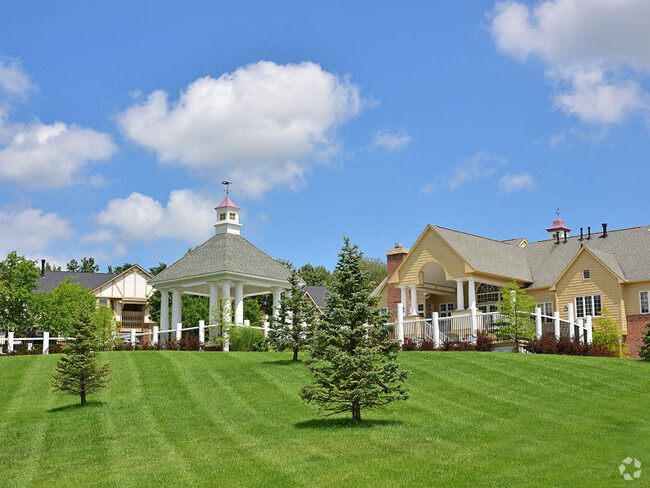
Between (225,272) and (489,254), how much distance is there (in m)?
A: 14.1

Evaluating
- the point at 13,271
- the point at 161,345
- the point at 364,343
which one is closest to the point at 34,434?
the point at 364,343

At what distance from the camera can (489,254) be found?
129 feet

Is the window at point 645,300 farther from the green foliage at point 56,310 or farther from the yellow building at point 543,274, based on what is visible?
the green foliage at point 56,310

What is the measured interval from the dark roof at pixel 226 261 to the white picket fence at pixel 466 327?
8.60 m

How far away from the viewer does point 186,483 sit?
11.5 meters

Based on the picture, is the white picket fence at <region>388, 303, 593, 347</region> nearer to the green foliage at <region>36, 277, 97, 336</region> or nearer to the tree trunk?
the tree trunk

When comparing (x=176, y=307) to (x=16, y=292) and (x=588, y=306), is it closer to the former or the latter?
(x=16, y=292)

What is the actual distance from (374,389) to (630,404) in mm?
7185

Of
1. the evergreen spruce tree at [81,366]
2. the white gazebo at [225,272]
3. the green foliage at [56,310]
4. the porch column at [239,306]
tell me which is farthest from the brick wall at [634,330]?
the green foliage at [56,310]

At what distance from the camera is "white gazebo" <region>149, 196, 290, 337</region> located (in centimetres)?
3616

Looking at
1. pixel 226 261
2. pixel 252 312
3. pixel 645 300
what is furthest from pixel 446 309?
pixel 252 312

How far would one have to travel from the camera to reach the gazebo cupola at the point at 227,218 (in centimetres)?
4066

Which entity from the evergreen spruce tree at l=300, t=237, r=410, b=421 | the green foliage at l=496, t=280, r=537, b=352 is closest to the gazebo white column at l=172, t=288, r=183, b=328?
the green foliage at l=496, t=280, r=537, b=352

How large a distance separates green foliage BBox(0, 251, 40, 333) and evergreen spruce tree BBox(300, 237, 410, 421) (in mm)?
29073
